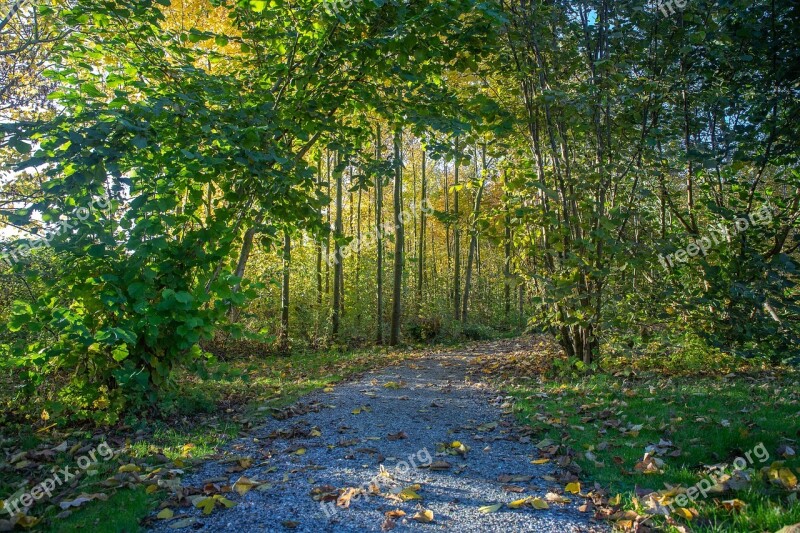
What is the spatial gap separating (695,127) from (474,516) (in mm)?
6679

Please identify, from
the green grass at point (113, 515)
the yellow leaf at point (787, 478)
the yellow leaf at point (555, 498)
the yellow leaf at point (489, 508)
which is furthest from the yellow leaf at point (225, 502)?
the yellow leaf at point (787, 478)

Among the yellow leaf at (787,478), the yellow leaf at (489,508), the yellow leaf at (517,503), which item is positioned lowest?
the yellow leaf at (489,508)

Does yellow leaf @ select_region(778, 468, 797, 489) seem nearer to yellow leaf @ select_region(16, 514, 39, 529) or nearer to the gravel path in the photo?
the gravel path

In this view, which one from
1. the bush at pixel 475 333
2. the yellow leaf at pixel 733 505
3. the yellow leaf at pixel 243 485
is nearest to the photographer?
the yellow leaf at pixel 733 505

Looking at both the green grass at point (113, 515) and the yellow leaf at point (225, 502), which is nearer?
the green grass at point (113, 515)

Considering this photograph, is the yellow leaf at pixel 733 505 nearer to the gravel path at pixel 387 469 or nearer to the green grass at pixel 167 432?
the gravel path at pixel 387 469

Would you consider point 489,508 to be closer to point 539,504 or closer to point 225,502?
point 539,504

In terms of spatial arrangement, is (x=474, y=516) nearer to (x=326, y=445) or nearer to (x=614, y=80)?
(x=326, y=445)

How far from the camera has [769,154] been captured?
6188mm

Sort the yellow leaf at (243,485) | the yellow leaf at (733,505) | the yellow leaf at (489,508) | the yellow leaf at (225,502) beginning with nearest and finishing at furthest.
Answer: the yellow leaf at (733,505) < the yellow leaf at (489,508) < the yellow leaf at (225,502) < the yellow leaf at (243,485)

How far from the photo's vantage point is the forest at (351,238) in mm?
3668

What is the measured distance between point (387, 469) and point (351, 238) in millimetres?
3545

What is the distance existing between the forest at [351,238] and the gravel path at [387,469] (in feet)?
0.10

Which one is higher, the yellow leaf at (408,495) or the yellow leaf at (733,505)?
the yellow leaf at (733,505)
